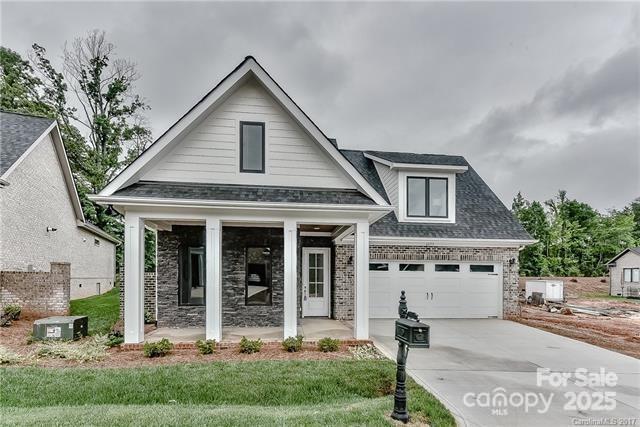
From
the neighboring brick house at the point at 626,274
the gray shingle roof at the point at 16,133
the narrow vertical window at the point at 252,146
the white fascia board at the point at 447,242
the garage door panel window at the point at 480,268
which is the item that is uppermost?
the gray shingle roof at the point at 16,133

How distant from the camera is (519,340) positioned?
8992 mm

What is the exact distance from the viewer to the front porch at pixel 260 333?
8.18 metres

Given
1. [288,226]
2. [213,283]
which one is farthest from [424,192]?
[213,283]

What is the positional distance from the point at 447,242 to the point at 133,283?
939 cm

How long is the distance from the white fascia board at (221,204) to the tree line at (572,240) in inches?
1172

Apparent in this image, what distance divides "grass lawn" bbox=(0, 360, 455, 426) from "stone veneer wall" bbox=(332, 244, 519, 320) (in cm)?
446

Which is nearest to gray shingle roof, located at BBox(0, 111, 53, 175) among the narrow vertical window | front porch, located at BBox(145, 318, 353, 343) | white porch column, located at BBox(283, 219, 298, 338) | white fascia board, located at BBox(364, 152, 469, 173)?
front porch, located at BBox(145, 318, 353, 343)

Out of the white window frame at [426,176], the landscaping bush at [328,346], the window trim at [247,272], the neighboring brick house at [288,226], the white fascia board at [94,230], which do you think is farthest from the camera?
the white fascia board at [94,230]

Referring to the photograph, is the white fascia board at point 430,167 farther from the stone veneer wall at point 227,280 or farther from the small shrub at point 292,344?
the small shrub at point 292,344

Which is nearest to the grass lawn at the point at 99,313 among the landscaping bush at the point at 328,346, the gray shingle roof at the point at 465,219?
the landscaping bush at the point at 328,346

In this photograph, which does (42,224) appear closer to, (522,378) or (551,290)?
(522,378)

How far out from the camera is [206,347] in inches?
280

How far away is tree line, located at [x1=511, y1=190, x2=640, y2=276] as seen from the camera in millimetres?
31500

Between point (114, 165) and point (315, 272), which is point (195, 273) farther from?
point (114, 165)
